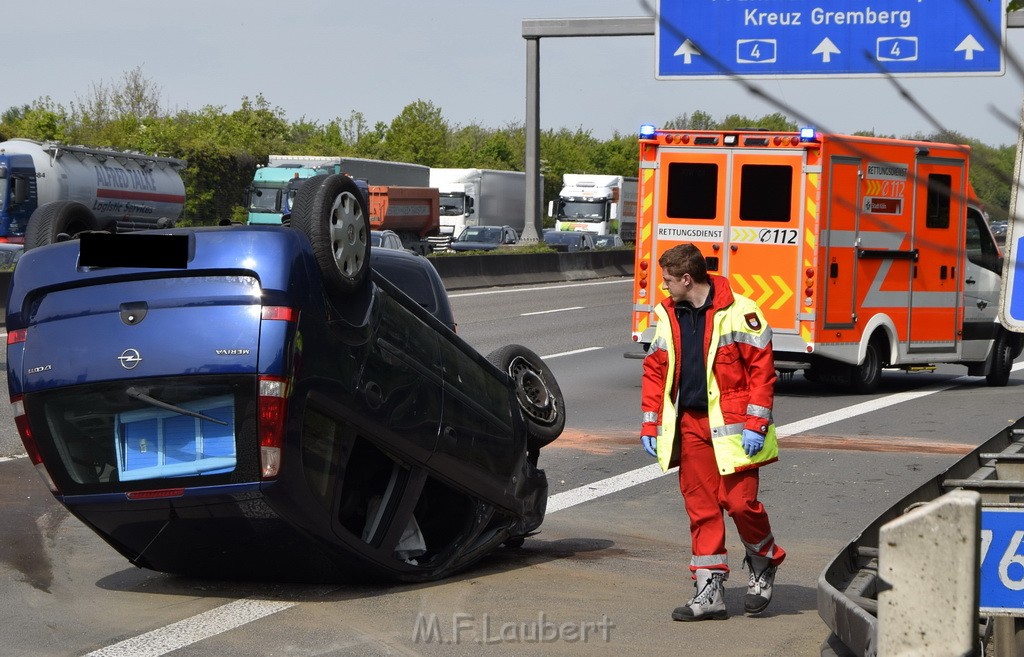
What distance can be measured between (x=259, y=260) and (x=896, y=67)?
18808 mm

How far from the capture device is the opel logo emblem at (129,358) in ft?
19.8

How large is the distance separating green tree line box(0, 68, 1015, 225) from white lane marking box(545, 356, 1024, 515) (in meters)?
3.58

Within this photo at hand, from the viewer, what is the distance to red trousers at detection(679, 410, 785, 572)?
6.55 meters

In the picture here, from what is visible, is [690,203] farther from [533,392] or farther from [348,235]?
[348,235]

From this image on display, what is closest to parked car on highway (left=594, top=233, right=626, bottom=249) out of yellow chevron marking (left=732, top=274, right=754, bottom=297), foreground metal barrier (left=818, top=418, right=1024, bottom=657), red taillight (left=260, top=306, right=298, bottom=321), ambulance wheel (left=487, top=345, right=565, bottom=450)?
yellow chevron marking (left=732, top=274, right=754, bottom=297)

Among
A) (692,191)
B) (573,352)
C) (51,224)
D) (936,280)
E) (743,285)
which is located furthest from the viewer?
(573,352)

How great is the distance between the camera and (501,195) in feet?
205

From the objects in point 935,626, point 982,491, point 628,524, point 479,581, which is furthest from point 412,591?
point 935,626

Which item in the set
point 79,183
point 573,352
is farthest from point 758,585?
point 79,183

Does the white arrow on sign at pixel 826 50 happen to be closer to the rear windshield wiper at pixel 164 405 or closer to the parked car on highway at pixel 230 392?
the parked car on highway at pixel 230 392

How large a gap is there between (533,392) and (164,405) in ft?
9.28

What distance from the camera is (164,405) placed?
6.02 m

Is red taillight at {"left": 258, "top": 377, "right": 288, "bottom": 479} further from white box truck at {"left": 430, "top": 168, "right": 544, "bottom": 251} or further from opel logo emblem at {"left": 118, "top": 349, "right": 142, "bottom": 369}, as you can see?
white box truck at {"left": 430, "top": 168, "right": 544, "bottom": 251}

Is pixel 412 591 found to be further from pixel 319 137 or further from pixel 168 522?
pixel 319 137
